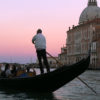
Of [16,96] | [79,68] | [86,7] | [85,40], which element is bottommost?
[16,96]

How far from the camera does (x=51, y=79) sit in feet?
40.3

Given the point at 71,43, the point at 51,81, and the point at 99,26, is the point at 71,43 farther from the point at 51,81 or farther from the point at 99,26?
the point at 51,81

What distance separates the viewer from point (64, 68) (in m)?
11.9

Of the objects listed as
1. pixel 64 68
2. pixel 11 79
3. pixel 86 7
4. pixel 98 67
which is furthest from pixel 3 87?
pixel 86 7

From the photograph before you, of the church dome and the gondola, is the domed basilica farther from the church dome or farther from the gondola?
the gondola

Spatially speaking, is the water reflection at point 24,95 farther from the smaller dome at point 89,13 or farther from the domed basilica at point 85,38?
the smaller dome at point 89,13

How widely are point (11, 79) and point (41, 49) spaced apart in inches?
61.4

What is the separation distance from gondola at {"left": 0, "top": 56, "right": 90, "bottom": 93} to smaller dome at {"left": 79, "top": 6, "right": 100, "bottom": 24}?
70128mm

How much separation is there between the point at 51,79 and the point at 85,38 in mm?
59331

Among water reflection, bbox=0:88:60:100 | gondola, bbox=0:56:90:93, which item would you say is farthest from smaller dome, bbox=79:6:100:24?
gondola, bbox=0:56:90:93

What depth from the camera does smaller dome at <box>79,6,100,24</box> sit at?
83094 mm

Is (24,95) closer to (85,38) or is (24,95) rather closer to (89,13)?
(85,38)

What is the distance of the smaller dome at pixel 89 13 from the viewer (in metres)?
83.1

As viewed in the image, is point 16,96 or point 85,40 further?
point 85,40
